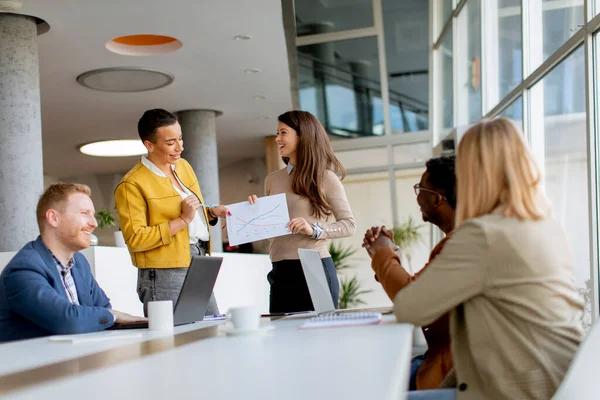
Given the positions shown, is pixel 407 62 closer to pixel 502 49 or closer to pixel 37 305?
pixel 502 49

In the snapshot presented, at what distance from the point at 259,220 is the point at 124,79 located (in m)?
5.75

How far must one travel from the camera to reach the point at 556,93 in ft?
17.9

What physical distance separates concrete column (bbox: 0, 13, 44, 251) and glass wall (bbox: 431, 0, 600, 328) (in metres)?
3.77

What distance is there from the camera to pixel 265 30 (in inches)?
291

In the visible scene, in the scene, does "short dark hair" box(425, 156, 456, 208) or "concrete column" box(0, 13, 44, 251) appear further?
"concrete column" box(0, 13, 44, 251)

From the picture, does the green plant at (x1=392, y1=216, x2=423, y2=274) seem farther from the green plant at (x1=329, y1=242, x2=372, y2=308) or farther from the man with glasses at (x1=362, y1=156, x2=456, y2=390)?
the man with glasses at (x1=362, y1=156, x2=456, y2=390)

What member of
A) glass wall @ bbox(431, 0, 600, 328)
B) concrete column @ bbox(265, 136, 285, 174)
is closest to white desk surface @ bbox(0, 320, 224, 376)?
glass wall @ bbox(431, 0, 600, 328)

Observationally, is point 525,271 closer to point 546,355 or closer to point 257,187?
point 546,355

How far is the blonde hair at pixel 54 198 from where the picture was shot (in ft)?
8.51

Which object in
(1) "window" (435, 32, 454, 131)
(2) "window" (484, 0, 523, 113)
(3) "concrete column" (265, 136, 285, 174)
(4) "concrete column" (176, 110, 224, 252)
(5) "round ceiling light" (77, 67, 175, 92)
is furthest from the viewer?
(3) "concrete column" (265, 136, 285, 174)

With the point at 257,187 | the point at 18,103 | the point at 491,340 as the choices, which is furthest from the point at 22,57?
the point at 257,187

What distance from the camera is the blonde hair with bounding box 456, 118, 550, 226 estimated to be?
1.87 m

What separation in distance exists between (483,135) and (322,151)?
5.49 ft

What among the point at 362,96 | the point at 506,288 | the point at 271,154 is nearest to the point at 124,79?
the point at 271,154
